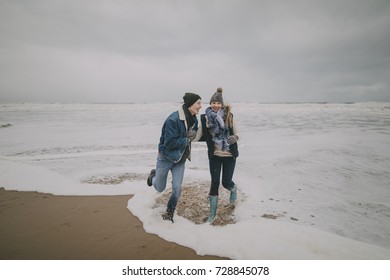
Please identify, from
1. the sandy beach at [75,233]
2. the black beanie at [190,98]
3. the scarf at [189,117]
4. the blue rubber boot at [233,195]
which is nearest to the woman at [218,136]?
the scarf at [189,117]

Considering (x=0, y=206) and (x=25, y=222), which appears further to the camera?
(x=0, y=206)

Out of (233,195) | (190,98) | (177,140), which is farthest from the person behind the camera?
(233,195)

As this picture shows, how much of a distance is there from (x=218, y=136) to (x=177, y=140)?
28.2 inches

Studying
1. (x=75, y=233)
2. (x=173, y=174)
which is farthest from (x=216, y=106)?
(x=75, y=233)

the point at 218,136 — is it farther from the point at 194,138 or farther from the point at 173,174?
the point at 173,174

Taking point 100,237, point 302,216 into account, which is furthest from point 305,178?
point 100,237

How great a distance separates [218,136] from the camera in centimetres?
377

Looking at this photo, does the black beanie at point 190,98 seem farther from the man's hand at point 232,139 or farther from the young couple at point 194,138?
the man's hand at point 232,139

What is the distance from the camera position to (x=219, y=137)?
376cm

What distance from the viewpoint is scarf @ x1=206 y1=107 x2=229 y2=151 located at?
12.1 ft

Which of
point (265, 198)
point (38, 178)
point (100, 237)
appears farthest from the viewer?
point (38, 178)

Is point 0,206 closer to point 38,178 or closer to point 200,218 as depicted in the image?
point 38,178

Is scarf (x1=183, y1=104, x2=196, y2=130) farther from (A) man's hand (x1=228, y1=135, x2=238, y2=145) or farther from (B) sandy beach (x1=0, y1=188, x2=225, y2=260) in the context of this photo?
(B) sandy beach (x1=0, y1=188, x2=225, y2=260)

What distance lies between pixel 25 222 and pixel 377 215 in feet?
20.8
